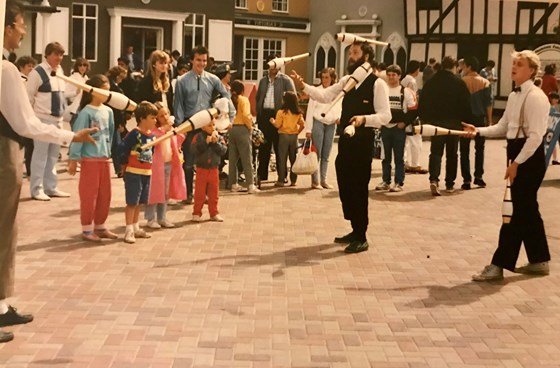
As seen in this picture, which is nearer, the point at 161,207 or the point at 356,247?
the point at 356,247

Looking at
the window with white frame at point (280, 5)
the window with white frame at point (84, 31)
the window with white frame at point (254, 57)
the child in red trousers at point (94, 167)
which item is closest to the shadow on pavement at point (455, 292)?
the child in red trousers at point (94, 167)

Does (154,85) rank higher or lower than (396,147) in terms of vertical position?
higher

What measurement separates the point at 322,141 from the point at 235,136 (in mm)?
1521

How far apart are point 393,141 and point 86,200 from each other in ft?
18.8

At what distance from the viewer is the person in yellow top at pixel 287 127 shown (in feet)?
42.9

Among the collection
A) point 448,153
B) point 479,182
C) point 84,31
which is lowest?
point 479,182

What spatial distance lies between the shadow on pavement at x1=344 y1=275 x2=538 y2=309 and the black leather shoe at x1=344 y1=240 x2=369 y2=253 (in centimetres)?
140

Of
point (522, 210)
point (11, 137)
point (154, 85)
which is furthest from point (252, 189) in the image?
point (11, 137)

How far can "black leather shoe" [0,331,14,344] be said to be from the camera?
5.46 meters

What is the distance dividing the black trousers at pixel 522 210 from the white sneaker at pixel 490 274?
0.15 ft

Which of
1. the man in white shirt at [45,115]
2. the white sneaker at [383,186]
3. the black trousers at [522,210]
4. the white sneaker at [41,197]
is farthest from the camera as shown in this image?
the white sneaker at [383,186]

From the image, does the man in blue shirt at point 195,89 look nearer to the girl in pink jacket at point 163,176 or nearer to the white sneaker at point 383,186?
the girl in pink jacket at point 163,176

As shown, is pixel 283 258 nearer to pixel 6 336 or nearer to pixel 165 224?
pixel 165 224

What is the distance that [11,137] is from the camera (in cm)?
567
